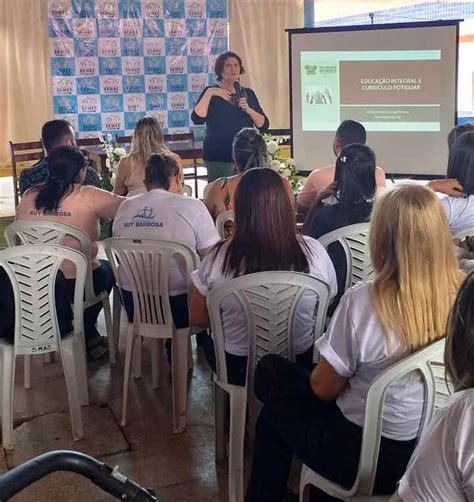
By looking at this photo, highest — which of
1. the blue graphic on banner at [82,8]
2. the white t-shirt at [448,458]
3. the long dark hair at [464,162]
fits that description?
the blue graphic on banner at [82,8]

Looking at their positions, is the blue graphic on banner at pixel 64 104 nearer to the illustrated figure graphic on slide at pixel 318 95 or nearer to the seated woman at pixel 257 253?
the illustrated figure graphic on slide at pixel 318 95

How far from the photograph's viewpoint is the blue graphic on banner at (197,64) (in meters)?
8.75

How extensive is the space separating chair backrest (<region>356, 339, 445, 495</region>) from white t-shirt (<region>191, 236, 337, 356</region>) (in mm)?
653

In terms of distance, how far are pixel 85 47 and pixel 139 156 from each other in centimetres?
432

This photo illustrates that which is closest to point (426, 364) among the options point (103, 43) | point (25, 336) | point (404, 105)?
point (25, 336)

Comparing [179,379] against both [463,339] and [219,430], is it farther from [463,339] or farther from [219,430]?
[463,339]

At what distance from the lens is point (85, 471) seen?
1.14 meters

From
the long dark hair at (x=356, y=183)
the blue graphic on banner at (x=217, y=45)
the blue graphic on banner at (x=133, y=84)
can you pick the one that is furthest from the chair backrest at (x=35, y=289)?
the blue graphic on banner at (x=217, y=45)

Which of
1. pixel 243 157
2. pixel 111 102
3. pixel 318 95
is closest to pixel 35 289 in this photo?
pixel 243 157

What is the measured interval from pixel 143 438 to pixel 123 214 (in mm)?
948

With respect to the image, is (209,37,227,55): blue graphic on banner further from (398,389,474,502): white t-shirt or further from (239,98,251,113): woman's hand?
(398,389,474,502): white t-shirt

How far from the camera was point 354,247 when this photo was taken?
3035mm

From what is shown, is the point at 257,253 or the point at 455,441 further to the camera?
the point at 257,253

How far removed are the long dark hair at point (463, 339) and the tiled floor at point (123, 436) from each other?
56.7 inches
